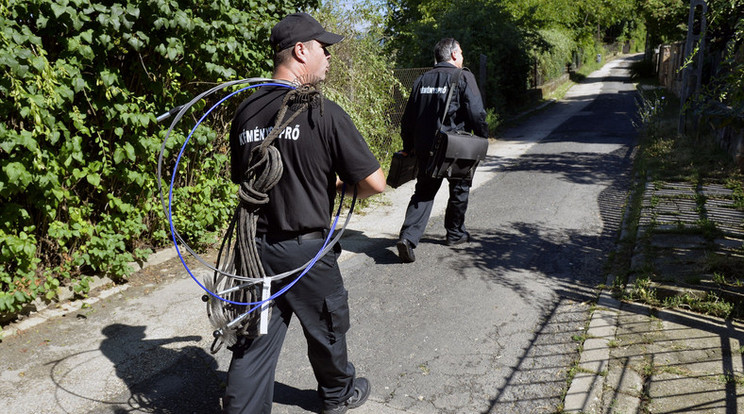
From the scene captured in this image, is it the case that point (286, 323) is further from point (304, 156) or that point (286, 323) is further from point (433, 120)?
point (433, 120)

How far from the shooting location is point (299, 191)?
2.62 m

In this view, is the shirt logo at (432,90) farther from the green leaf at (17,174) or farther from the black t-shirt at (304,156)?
the green leaf at (17,174)

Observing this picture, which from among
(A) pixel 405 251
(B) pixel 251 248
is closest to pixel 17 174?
(B) pixel 251 248

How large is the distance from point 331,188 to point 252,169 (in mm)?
398

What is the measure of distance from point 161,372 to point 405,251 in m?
2.48

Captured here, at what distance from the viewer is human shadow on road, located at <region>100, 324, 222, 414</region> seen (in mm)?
3275

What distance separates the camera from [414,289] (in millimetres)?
4852

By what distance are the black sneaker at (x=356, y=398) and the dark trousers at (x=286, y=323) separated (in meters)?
0.31

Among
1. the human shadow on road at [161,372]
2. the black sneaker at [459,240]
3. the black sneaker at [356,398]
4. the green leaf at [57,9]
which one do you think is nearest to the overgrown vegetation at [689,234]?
the black sneaker at [459,240]

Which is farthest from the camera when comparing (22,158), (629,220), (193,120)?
(629,220)

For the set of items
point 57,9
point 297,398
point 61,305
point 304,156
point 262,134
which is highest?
point 57,9

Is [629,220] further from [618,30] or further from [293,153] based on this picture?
[618,30]

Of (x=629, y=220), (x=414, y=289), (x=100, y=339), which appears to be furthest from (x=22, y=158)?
(x=629, y=220)

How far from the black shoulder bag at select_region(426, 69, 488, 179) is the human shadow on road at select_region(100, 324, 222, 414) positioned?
2.46 m
